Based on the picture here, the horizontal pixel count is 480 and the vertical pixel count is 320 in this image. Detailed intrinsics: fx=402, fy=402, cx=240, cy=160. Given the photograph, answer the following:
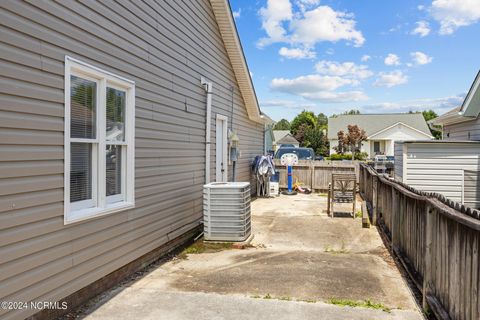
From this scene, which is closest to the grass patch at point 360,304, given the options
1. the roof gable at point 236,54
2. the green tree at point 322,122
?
the roof gable at point 236,54

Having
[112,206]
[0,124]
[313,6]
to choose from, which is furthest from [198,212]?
[313,6]

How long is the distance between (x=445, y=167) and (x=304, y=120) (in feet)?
163

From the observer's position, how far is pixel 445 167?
1149 cm

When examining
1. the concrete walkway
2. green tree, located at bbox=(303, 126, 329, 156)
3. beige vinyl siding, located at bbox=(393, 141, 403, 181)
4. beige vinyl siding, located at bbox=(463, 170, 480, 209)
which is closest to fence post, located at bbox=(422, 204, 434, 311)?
the concrete walkway

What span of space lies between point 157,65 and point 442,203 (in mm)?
4425

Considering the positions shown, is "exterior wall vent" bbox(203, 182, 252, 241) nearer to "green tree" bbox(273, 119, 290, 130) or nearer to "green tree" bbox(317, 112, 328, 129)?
"green tree" bbox(317, 112, 328, 129)

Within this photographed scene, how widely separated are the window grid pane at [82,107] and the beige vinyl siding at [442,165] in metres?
9.54

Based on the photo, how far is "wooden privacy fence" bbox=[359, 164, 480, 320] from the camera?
2.94 metres

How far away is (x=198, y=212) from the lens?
8.29 m

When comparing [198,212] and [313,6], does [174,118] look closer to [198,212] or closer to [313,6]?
[198,212]

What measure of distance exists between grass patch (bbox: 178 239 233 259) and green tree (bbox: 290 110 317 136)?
53225 millimetres

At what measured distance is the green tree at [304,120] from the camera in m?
60.2

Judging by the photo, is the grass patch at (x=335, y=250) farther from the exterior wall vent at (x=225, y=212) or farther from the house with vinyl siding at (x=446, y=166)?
the house with vinyl siding at (x=446, y=166)

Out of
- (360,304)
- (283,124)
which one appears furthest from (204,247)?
(283,124)
